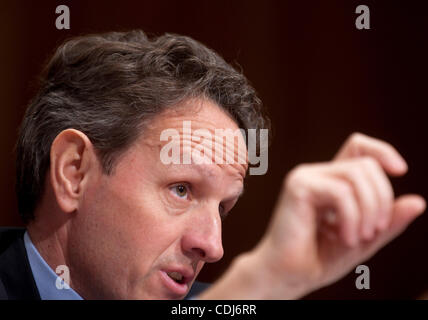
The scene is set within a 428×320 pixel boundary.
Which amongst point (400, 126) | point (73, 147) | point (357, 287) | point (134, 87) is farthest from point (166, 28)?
point (357, 287)

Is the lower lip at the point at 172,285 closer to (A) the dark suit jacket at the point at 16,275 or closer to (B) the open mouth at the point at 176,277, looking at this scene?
(B) the open mouth at the point at 176,277

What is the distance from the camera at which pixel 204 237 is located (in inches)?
42.9

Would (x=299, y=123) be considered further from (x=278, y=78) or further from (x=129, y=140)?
(x=129, y=140)

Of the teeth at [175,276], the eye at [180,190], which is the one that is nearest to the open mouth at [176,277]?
the teeth at [175,276]

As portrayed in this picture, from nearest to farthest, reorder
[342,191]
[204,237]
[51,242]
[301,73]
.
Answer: [342,191], [204,237], [51,242], [301,73]

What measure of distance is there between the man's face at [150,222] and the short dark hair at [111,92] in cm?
5

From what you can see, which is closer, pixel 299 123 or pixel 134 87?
pixel 134 87

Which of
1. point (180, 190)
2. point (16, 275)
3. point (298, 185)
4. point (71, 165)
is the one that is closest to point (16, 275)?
point (16, 275)

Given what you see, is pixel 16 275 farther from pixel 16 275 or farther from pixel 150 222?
pixel 150 222

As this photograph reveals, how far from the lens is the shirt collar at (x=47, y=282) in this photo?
1161 millimetres

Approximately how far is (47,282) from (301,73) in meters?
0.83

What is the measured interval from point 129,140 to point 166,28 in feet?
1.79
